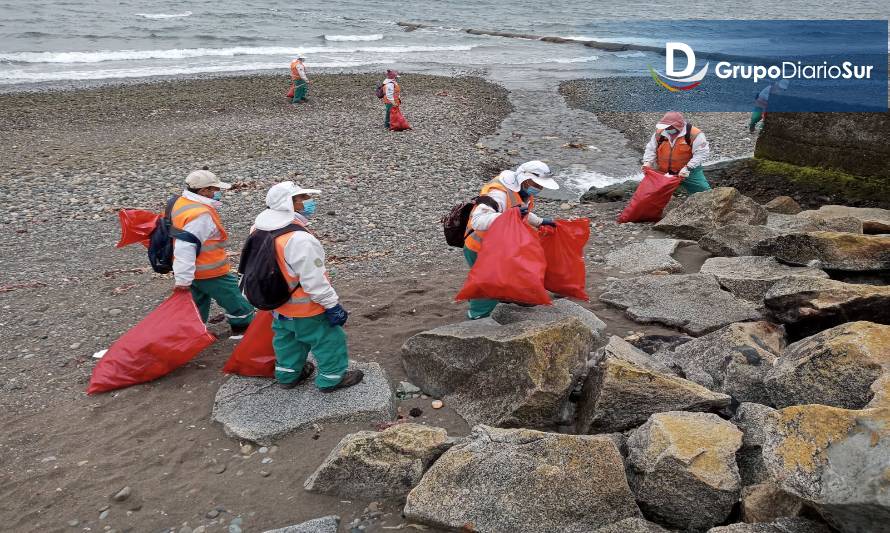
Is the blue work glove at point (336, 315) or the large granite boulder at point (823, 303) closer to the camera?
the blue work glove at point (336, 315)

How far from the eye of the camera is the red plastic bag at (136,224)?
5980 millimetres

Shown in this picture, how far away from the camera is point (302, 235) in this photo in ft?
15.9

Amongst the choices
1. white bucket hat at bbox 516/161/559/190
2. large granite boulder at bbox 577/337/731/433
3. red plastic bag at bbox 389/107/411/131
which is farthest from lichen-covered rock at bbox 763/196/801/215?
red plastic bag at bbox 389/107/411/131

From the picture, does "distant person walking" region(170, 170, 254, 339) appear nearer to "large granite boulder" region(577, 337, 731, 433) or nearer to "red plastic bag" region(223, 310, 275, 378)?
"red plastic bag" region(223, 310, 275, 378)

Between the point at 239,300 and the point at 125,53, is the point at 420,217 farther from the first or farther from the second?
the point at 125,53

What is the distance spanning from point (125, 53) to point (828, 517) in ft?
116

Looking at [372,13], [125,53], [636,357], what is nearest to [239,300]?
[636,357]

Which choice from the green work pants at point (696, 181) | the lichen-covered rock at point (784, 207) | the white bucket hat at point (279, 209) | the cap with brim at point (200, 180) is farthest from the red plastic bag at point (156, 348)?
the lichen-covered rock at point (784, 207)

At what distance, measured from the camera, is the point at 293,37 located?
131ft

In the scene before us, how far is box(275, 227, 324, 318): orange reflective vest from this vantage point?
4852mm

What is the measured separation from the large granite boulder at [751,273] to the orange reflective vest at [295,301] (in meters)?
4.09

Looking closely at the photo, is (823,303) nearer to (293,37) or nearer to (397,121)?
(397,121)

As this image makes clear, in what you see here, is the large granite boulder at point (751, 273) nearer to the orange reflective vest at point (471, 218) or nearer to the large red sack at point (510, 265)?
the large red sack at point (510, 265)

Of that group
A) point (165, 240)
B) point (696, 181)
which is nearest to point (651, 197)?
point (696, 181)
